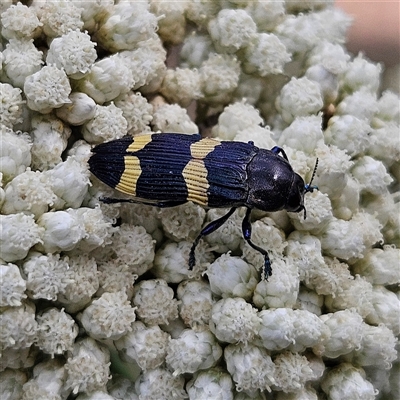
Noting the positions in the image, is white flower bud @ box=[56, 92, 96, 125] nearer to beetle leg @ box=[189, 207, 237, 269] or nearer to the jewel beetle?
the jewel beetle

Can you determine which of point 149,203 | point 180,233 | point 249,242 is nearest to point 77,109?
point 149,203

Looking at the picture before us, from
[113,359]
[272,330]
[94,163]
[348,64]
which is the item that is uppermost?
[348,64]

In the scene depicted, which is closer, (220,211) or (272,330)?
(272,330)

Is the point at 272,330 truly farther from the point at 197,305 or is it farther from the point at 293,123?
the point at 293,123

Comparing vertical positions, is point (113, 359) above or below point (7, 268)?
below

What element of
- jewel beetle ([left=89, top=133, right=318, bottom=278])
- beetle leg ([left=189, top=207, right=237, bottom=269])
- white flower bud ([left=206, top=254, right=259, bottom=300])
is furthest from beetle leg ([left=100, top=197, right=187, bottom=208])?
white flower bud ([left=206, top=254, right=259, bottom=300])

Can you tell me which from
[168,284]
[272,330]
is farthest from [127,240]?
[272,330]

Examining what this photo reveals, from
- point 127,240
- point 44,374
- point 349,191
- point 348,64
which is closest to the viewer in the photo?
point 44,374
